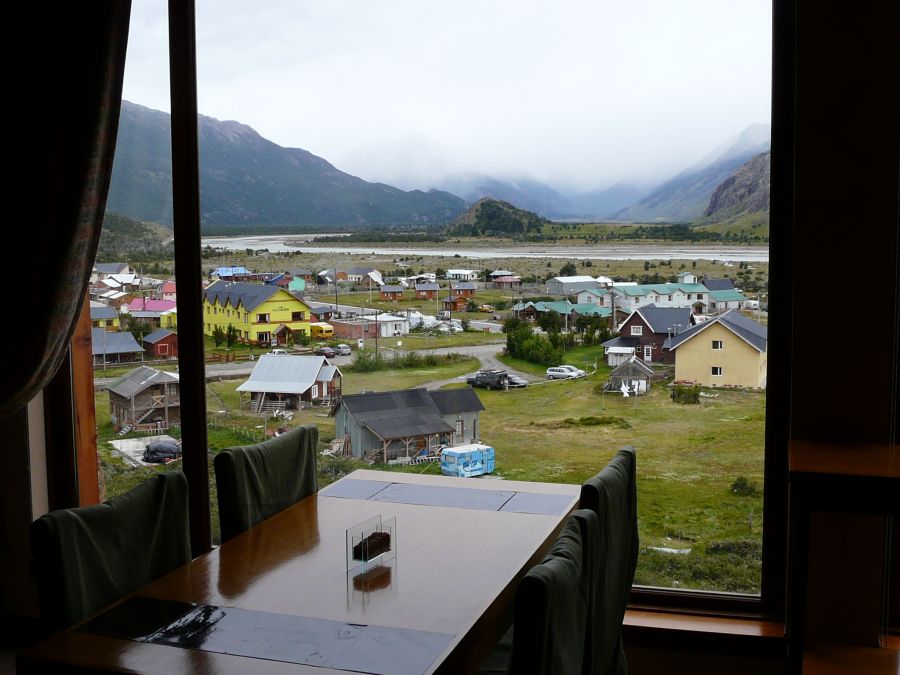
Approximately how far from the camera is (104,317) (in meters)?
3.73

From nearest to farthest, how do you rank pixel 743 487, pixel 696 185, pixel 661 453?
1. pixel 743 487
2. pixel 661 453
3. pixel 696 185

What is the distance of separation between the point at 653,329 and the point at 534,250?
0.60 m

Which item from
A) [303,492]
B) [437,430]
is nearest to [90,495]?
[303,492]

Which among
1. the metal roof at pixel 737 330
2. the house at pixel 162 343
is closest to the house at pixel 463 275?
the metal roof at pixel 737 330

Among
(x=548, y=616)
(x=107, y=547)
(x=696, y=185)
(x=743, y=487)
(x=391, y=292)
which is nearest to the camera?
(x=548, y=616)

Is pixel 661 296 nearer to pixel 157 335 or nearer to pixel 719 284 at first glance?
pixel 719 284

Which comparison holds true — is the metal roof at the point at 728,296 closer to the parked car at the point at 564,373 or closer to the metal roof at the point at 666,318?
the metal roof at the point at 666,318

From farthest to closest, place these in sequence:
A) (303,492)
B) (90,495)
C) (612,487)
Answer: (90,495), (303,492), (612,487)

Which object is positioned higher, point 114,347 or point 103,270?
point 103,270

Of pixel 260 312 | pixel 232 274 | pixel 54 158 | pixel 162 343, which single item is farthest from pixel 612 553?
pixel 54 158

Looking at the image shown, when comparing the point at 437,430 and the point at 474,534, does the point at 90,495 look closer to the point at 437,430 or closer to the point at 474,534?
the point at 437,430

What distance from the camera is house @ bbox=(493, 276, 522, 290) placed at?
11.0ft

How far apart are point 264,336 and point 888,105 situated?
2.43 meters

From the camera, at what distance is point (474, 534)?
2465 mm
